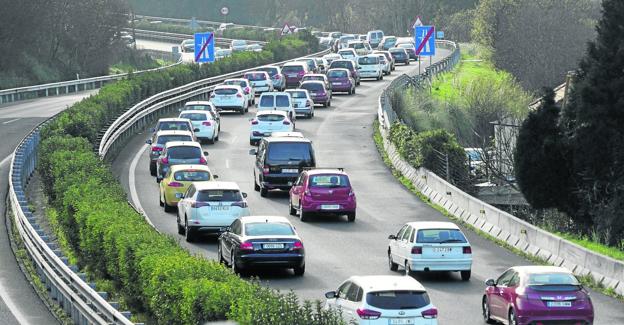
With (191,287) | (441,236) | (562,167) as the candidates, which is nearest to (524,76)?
(562,167)

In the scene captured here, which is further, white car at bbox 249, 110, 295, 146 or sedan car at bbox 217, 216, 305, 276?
white car at bbox 249, 110, 295, 146

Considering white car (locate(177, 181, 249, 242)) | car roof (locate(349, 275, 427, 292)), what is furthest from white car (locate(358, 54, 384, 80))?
car roof (locate(349, 275, 427, 292))

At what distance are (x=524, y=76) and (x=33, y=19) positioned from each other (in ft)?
115

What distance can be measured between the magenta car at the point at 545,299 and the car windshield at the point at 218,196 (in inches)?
450

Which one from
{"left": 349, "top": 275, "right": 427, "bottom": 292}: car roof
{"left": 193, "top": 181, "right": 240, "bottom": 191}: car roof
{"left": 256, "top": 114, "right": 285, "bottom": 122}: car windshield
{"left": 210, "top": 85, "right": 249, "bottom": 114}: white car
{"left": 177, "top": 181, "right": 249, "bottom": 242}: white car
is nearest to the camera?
{"left": 349, "top": 275, "right": 427, "bottom": 292}: car roof

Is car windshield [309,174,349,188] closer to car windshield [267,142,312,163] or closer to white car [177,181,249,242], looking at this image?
white car [177,181,249,242]

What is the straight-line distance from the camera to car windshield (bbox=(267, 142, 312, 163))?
132ft

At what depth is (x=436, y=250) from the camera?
90.1 feet

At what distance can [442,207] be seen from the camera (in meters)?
38.8

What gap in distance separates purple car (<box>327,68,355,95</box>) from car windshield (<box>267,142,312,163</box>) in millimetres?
36475

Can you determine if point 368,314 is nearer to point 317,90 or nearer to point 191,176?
point 191,176

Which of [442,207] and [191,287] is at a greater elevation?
[191,287]

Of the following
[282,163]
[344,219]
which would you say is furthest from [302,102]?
[344,219]

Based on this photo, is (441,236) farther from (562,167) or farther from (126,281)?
(562,167)
